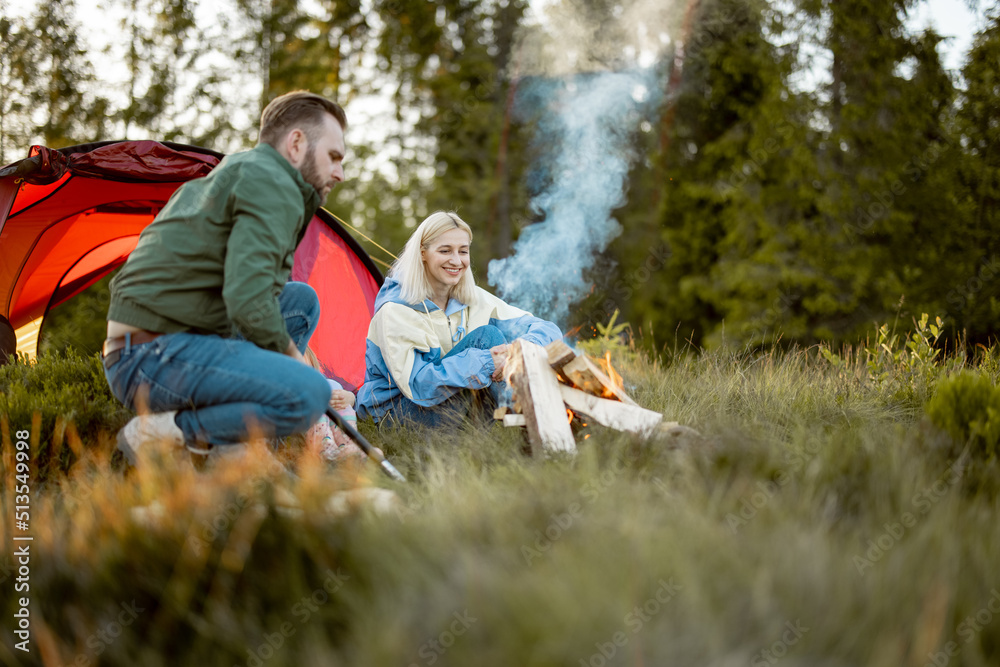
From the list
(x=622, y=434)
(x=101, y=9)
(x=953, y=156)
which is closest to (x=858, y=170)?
(x=953, y=156)

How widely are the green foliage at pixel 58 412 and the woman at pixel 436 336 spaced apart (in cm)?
129

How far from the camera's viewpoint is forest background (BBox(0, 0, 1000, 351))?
954 cm

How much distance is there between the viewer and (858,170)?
10.2 metres

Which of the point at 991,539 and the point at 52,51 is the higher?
the point at 52,51

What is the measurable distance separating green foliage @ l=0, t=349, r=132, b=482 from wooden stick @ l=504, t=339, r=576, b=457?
5.81 ft

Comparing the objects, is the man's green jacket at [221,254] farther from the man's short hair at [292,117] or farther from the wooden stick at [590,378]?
the wooden stick at [590,378]

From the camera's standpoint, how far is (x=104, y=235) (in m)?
5.77

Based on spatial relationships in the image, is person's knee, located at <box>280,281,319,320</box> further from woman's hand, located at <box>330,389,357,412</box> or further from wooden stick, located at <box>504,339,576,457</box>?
wooden stick, located at <box>504,339,576,457</box>

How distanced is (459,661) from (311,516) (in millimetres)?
675

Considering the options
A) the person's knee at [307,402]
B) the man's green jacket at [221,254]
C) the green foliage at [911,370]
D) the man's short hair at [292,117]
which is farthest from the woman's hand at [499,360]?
the green foliage at [911,370]

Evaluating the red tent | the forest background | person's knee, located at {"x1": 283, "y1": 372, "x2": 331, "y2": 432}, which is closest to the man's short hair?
person's knee, located at {"x1": 283, "y1": 372, "x2": 331, "y2": 432}

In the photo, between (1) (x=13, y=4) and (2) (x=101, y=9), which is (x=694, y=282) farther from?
(1) (x=13, y=4)

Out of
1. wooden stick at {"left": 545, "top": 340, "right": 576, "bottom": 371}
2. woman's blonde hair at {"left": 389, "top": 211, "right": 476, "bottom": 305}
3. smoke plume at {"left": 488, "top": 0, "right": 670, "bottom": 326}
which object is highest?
smoke plume at {"left": 488, "top": 0, "right": 670, "bottom": 326}

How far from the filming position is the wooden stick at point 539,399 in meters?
2.88
